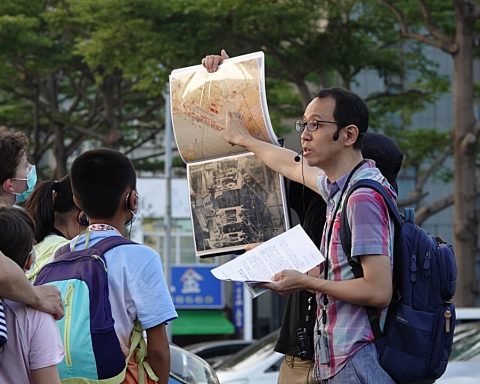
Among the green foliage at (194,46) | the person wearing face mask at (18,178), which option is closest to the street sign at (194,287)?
the green foliage at (194,46)

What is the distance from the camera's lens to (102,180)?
380 centimetres

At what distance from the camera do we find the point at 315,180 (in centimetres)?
402

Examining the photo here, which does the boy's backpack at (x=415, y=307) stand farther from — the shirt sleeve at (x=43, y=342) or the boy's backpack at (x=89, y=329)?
the shirt sleeve at (x=43, y=342)

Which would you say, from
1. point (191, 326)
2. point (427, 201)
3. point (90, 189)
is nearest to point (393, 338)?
point (90, 189)

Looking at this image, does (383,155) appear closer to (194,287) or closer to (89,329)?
(89,329)

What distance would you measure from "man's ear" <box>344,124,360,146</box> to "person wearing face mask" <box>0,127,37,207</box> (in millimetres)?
1266

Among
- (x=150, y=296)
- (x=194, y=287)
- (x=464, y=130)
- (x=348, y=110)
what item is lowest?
(x=194, y=287)

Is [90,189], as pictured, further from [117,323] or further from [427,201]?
[427,201]

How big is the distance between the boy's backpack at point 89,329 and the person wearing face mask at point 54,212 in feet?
3.29

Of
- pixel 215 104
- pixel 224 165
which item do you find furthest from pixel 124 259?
pixel 215 104

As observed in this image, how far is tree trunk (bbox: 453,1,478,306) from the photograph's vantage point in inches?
606

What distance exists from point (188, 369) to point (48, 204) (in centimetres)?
124

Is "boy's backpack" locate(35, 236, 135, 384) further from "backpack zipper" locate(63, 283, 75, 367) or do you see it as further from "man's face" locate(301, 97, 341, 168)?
"man's face" locate(301, 97, 341, 168)

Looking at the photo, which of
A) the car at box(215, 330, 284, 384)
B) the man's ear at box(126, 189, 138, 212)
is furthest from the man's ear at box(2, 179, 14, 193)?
the car at box(215, 330, 284, 384)
